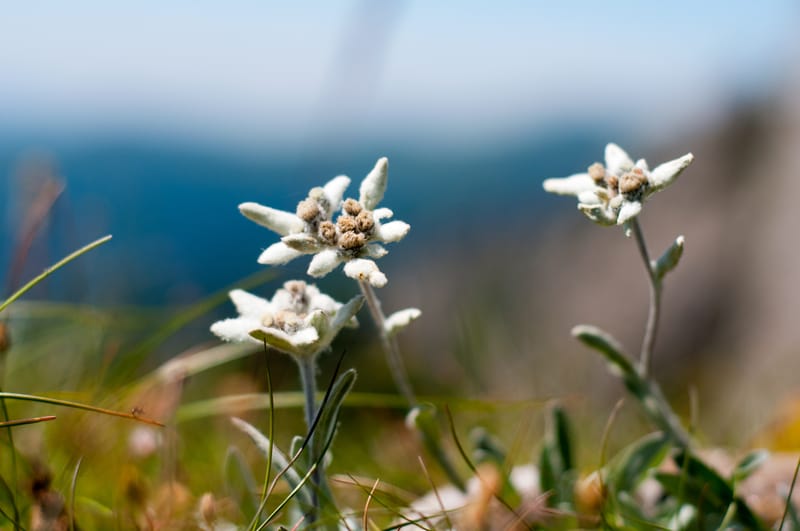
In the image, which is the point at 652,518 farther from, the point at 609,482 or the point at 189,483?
the point at 189,483

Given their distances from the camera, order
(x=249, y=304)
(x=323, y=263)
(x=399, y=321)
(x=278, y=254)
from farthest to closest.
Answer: (x=249, y=304) → (x=399, y=321) → (x=278, y=254) → (x=323, y=263)

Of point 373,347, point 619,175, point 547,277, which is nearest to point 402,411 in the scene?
point 373,347

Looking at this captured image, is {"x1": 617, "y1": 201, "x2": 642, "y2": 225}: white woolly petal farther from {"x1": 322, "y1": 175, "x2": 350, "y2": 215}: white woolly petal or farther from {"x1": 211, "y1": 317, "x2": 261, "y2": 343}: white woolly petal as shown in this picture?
{"x1": 211, "y1": 317, "x2": 261, "y2": 343}: white woolly petal

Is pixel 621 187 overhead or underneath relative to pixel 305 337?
overhead

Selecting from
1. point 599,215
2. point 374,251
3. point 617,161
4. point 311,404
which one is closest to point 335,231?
point 374,251

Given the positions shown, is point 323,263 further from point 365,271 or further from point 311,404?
point 311,404

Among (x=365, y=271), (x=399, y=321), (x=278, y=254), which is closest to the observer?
(x=365, y=271)
